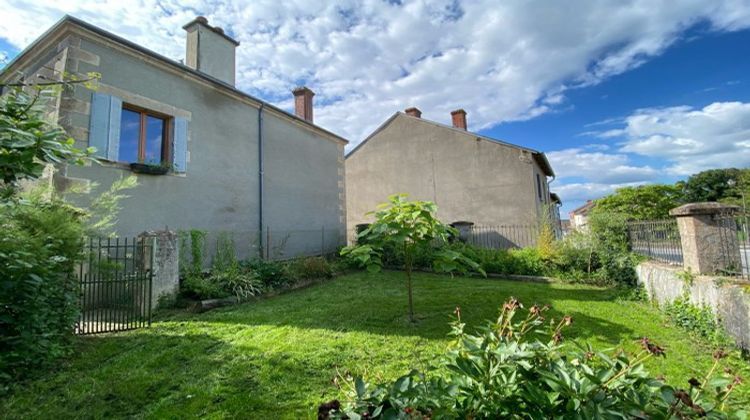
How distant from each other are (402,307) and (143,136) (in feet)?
22.1

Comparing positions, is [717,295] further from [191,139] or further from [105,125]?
[105,125]

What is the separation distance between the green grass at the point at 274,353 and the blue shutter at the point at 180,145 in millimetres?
3547

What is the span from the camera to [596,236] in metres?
8.59

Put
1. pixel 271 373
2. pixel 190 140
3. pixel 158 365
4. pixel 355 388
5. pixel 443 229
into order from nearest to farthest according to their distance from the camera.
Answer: pixel 355 388
pixel 271 373
pixel 158 365
pixel 443 229
pixel 190 140

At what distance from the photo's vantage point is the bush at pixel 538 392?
1.19 meters

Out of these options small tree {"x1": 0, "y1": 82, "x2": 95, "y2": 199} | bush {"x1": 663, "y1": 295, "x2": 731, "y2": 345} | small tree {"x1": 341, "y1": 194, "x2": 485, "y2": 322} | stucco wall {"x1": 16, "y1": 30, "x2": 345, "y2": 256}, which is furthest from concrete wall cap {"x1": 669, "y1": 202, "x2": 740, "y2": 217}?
stucco wall {"x1": 16, "y1": 30, "x2": 345, "y2": 256}

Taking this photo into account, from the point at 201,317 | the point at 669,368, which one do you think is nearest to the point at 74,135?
the point at 201,317

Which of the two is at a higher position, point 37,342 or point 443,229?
point 443,229

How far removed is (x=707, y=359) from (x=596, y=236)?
533 cm

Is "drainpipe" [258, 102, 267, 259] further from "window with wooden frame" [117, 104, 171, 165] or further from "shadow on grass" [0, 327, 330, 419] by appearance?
"shadow on grass" [0, 327, 330, 419]

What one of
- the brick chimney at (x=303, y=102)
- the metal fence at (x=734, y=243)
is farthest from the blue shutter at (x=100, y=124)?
the metal fence at (x=734, y=243)

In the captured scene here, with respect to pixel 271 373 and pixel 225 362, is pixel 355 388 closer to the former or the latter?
pixel 271 373

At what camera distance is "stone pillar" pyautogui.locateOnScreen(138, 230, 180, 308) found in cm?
607

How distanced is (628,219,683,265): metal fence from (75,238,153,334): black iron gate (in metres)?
8.85
